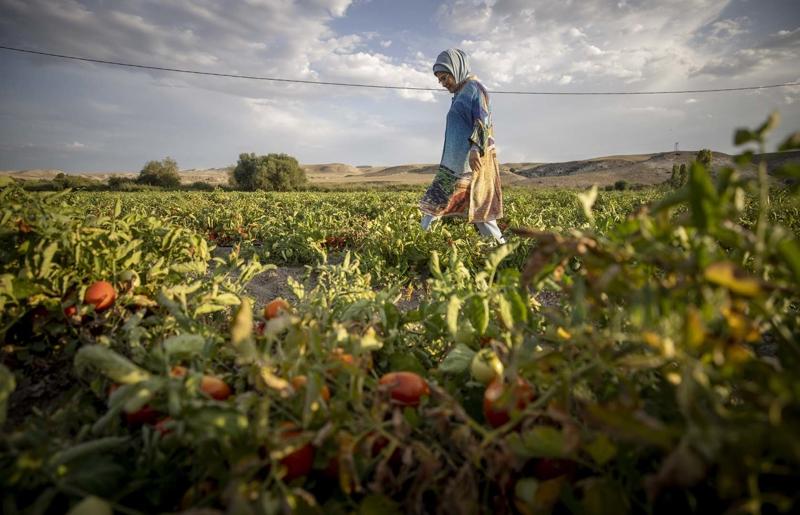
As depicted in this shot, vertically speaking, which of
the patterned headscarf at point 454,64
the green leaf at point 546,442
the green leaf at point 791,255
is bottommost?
the green leaf at point 546,442

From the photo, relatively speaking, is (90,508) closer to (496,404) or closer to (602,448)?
(496,404)

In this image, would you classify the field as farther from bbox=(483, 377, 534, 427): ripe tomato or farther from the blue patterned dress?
the blue patterned dress

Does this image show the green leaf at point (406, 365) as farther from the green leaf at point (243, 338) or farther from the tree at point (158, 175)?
the tree at point (158, 175)

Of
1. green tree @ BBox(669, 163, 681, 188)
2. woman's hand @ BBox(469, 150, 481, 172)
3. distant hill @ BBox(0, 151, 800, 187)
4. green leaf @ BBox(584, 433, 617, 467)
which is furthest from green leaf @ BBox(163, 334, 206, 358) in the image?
distant hill @ BBox(0, 151, 800, 187)

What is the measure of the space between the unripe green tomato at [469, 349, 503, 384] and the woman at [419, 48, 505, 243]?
3.56 meters

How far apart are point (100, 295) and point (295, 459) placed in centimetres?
109

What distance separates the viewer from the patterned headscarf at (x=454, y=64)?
4.48 m

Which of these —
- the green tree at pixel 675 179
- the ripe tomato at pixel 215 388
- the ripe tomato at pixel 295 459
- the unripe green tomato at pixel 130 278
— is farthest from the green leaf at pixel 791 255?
the green tree at pixel 675 179

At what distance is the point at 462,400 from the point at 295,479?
0.42m

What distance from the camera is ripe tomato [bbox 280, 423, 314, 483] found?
73 cm

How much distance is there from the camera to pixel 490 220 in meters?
4.52

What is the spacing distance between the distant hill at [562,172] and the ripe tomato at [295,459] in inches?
1327

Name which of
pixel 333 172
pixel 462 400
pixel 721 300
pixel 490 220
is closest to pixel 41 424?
pixel 462 400

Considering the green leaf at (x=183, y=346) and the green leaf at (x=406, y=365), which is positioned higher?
the green leaf at (x=183, y=346)
